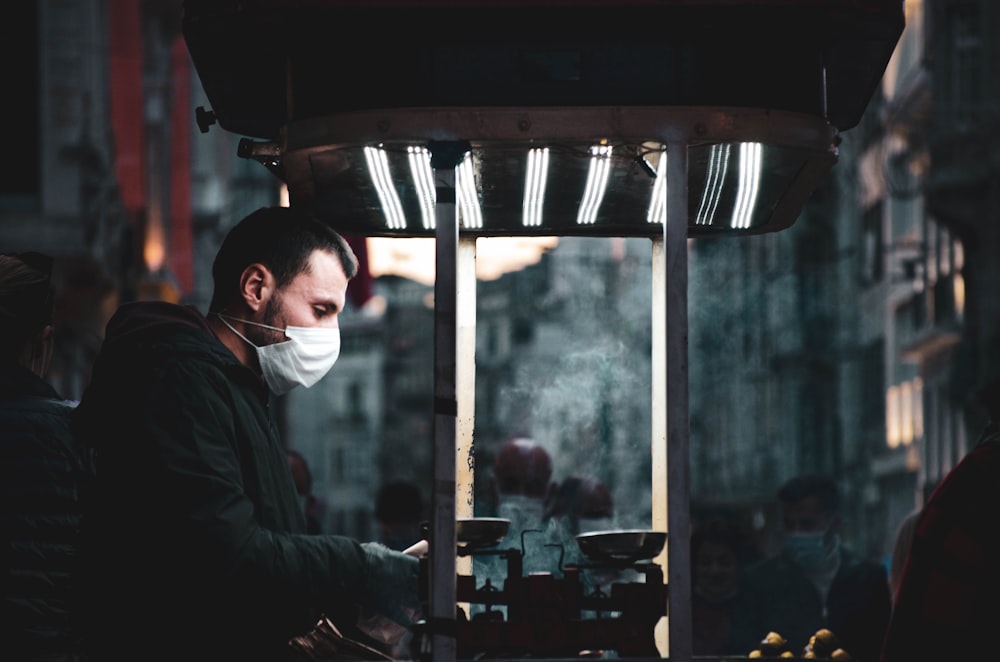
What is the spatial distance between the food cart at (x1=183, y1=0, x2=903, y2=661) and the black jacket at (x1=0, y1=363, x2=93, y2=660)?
3.11ft

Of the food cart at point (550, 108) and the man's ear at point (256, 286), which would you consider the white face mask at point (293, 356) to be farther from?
the food cart at point (550, 108)

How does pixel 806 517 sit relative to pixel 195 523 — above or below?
below

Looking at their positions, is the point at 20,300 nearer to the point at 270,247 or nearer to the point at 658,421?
the point at 270,247

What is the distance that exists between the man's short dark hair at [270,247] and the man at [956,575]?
1.62m

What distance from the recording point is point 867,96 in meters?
5.73

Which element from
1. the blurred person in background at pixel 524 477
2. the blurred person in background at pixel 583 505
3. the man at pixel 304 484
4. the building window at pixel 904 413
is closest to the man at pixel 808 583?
the blurred person in background at pixel 583 505

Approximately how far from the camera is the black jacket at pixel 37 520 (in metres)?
5.09

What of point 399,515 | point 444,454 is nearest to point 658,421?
point 444,454

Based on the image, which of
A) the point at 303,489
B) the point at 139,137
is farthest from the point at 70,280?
the point at 303,489

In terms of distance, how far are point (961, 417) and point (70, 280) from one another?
16.7 m

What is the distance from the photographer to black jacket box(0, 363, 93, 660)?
16.7 feet

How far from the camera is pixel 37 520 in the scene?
16.9ft

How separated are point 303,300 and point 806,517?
5.85 m

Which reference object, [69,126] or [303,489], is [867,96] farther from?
[69,126]
